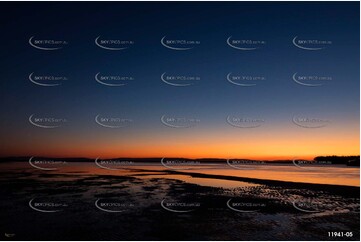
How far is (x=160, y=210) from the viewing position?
402cm

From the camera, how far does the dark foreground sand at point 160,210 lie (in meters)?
3.68

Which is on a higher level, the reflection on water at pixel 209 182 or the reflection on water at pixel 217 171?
the reflection on water at pixel 217 171

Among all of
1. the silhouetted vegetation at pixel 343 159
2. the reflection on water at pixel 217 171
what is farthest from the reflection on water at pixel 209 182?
the silhouetted vegetation at pixel 343 159

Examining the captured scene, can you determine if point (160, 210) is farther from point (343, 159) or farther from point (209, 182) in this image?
point (343, 159)

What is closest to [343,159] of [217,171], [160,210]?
[217,171]

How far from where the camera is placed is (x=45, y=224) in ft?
12.3

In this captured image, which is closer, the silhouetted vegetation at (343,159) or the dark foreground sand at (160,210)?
the dark foreground sand at (160,210)

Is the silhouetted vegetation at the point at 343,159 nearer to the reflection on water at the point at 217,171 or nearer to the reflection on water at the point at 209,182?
the reflection on water at the point at 217,171

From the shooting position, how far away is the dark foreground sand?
12.1 feet

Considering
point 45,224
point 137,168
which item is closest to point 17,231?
point 45,224

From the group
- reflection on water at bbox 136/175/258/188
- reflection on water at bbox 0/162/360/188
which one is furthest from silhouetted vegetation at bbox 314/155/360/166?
reflection on water at bbox 136/175/258/188

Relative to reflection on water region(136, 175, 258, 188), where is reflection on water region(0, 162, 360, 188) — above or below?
above

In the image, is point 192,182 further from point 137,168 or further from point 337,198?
point 337,198

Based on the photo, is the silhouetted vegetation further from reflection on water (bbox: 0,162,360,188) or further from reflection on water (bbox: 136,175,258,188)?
reflection on water (bbox: 136,175,258,188)
